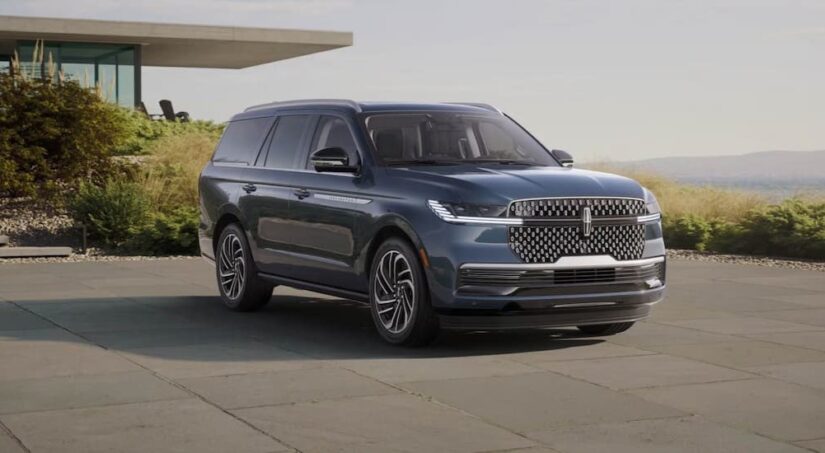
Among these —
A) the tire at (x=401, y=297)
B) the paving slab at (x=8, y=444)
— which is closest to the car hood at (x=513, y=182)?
the tire at (x=401, y=297)

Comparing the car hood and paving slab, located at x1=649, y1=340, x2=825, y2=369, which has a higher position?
the car hood

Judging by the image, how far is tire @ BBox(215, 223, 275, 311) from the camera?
1266 centimetres

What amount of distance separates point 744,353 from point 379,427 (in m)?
3.85

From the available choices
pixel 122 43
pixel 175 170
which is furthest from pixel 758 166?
pixel 175 170

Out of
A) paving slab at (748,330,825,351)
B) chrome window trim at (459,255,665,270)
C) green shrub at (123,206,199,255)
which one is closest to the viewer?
chrome window trim at (459,255,665,270)

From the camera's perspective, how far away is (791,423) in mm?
7262

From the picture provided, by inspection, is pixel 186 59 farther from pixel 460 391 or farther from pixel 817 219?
pixel 460 391

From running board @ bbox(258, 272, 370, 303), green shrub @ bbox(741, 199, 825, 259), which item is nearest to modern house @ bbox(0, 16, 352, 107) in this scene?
green shrub @ bbox(741, 199, 825, 259)

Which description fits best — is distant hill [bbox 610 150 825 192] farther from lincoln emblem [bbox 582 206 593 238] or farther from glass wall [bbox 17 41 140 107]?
lincoln emblem [bbox 582 206 593 238]

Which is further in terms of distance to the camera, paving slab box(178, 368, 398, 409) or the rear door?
the rear door

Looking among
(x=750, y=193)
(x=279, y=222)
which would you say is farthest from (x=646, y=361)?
(x=750, y=193)

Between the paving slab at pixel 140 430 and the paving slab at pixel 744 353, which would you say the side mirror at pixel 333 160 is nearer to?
the paving slab at pixel 744 353

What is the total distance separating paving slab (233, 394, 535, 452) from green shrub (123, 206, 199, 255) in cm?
1330

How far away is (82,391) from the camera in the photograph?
8266 mm
